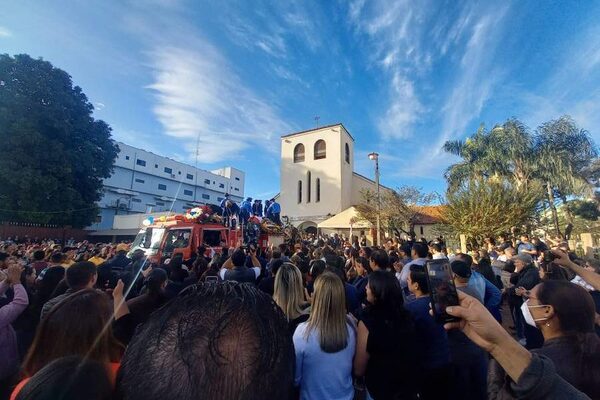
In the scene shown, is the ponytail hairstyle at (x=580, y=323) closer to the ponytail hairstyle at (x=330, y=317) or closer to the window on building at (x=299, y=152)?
the ponytail hairstyle at (x=330, y=317)

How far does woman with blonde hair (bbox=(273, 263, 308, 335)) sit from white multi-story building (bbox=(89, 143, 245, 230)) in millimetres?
39144

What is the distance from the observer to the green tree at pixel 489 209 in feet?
48.5

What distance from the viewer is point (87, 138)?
24.1m

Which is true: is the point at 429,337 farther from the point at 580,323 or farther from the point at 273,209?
the point at 273,209

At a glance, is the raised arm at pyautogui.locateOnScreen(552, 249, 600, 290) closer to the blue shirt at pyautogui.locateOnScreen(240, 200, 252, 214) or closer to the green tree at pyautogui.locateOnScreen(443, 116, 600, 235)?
the blue shirt at pyautogui.locateOnScreen(240, 200, 252, 214)

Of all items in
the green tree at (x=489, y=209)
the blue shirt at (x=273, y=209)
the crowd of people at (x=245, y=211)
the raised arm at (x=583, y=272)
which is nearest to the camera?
the raised arm at (x=583, y=272)

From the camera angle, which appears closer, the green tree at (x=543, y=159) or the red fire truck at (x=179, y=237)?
the red fire truck at (x=179, y=237)

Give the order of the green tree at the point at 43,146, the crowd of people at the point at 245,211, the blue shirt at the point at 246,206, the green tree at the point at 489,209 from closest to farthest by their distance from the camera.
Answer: the crowd of people at the point at 245,211, the blue shirt at the point at 246,206, the green tree at the point at 489,209, the green tree at the point at 43,146

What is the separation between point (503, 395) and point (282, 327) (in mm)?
964

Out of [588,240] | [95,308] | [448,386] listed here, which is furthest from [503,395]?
[588,240]

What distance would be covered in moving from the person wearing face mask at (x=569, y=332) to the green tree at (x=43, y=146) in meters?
26.7

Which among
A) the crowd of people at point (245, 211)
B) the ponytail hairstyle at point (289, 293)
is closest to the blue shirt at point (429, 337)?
the ponytail hairstyle at point (289, 293)

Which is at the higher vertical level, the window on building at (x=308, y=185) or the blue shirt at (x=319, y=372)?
the window on building at (x=308, y=185)

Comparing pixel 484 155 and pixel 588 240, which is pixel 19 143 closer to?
Result: pixel 588 240
